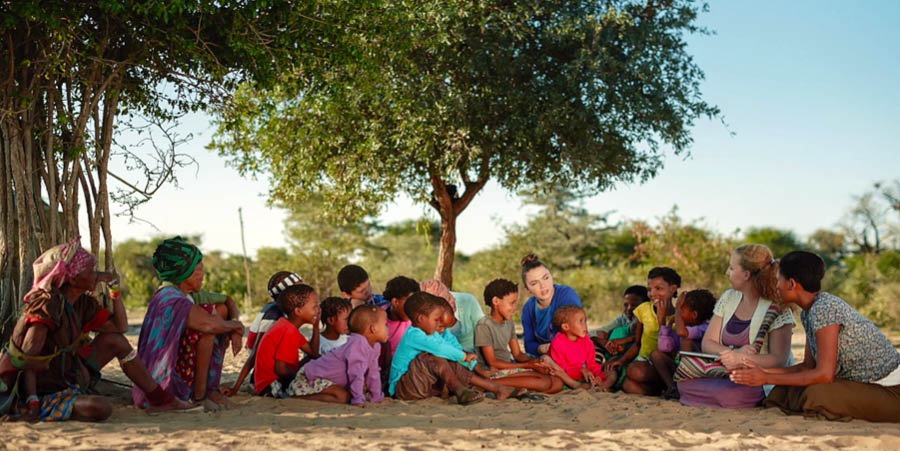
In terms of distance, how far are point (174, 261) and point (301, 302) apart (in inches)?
39.4

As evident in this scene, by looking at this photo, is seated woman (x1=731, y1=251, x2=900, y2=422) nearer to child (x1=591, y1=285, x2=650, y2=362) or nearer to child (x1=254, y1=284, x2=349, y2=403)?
child (x1=591, y1=285, x2=650, y2=362)

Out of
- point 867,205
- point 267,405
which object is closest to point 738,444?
point 267,405

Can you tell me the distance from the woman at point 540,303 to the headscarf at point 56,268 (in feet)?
12.6

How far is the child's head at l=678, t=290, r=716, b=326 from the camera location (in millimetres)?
7707

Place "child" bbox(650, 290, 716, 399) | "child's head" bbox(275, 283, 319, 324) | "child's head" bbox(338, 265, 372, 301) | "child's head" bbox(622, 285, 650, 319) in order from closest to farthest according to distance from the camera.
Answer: "child's head" bbox(275, 283, 319, 324)
"child" bbox(650, 290, 716, 399)
"child's head" bbox(338, 265, 372, 301)
"child's head" bbox(622, 285, 650, 319)

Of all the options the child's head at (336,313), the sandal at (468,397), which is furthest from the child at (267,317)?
the sandal at (468,397)

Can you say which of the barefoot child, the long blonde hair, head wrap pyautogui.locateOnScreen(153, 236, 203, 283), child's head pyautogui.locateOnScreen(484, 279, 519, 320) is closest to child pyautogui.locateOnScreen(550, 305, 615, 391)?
the barefoot child

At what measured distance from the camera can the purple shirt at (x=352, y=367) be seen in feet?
22.9

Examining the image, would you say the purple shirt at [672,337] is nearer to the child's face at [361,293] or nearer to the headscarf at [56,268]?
the child's face at [361,293]

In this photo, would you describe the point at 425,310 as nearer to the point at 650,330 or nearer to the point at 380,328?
the point at 380,328

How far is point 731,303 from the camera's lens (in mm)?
7223

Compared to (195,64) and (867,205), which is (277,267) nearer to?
(195,64)

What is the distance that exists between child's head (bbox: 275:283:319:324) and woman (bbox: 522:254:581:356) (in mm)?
2069

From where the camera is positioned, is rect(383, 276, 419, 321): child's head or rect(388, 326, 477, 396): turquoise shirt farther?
rect(383, 276, 419, 321): child's head
